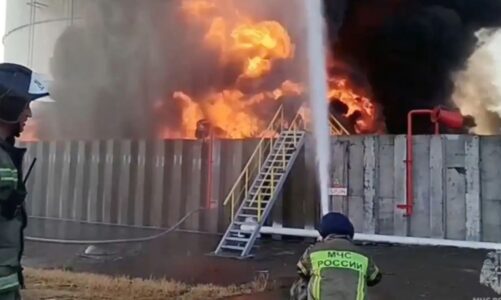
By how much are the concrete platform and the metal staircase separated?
445 mm

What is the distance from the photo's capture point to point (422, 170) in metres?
10.9

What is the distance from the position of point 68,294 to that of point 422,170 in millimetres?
7103

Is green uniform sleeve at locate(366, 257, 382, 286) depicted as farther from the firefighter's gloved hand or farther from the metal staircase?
the metal staircase

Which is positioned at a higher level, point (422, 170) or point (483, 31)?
point (483, 31)

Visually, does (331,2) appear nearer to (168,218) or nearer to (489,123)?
(168,218)

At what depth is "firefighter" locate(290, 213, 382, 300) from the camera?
2.85 meters

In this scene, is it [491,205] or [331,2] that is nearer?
[491,205]

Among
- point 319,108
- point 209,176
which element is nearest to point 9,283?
point 319,108

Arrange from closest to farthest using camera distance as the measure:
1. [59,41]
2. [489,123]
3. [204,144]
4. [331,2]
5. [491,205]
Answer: [491,205] → [204,144] → [331,2] → [59,41] → [489,123]

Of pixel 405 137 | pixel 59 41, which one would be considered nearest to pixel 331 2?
pixel 405 137

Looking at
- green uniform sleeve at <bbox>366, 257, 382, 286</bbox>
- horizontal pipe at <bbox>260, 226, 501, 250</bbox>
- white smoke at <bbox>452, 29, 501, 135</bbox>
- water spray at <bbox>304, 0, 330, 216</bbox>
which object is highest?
white smoke at <bbox>452, 29, 501, 135</bbox>

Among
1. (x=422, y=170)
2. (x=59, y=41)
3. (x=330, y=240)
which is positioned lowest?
(x=330, y=240)

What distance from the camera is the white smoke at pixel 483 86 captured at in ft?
67.6

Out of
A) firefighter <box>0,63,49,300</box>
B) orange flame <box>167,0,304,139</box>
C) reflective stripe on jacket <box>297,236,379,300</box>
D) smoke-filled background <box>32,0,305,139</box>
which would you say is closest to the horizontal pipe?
orange flame <box>167,0,304,139</box>
